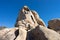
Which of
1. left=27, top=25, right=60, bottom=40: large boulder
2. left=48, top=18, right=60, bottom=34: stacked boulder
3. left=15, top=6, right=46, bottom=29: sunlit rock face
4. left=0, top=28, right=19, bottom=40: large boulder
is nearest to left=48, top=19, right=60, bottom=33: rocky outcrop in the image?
left=48, top=18, right=60, bottom=34: stacked boulder

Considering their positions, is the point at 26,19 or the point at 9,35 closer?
the point at 9,35

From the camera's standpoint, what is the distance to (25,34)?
22.7 m

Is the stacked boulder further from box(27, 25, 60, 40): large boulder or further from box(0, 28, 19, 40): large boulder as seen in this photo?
box(0, 28, 19, 40): large boulder

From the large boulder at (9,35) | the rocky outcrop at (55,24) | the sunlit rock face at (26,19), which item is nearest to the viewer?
the large boulder at (9,35)

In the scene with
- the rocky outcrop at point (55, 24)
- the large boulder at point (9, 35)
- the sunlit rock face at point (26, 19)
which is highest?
the sunlit rock face at point (26, 19)

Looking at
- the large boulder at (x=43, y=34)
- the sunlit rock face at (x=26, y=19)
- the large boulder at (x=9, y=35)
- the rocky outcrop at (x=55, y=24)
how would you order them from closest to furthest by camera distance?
the large boulder at (x=43, y=34) → the large boulder at (x=9, y=35) → the rocky outcrop at (x=55, y=24) → the sunlit rock face at (x=26, y=19)

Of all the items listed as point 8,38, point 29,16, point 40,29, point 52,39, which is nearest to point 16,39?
point 8,38

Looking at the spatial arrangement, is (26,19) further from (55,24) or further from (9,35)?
(9,35)

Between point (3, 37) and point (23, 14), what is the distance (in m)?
14.4

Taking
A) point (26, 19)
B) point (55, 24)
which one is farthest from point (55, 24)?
point (26, 19)

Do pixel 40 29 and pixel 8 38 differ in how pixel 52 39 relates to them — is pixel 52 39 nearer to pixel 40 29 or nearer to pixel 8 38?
pixel 40 29

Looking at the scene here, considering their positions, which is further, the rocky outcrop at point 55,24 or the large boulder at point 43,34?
the rocky outcrop at point 55,24

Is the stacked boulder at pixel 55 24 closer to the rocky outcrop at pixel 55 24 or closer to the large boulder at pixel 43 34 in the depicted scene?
the rocky outcrop at pixel 55 24

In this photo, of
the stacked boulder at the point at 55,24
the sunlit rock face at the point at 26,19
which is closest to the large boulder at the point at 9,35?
the sunlit rock face at the point at 26,19
